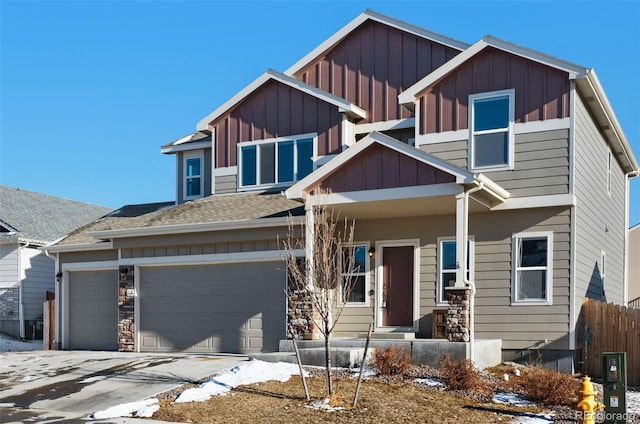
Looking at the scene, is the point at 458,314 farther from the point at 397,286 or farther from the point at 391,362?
the point at 397,286

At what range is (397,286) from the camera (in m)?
17.2

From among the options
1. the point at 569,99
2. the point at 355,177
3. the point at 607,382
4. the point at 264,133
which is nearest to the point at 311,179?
the point at 355,177

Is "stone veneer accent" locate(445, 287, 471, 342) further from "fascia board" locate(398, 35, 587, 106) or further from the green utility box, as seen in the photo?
"fascia board" locate(398, 35, 587, 106)

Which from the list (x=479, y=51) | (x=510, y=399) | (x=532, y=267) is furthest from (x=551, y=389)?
(x=479, y=51)

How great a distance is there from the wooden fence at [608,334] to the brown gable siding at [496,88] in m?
4.30

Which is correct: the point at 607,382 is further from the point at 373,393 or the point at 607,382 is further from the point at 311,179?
the point at 311,179

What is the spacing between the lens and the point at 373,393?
1179 centimetres

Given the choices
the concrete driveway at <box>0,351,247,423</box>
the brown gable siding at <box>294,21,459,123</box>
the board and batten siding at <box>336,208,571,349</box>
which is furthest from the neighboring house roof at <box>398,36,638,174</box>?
the concrete driveway at <box>0,351,247,423</box>

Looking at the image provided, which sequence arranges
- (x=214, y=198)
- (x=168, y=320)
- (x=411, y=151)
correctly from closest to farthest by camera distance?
(x=411, y=151)
(x=168, y=320)
(x=214, y=198)

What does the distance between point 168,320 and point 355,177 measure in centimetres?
682

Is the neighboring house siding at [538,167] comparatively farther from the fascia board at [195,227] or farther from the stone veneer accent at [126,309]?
the stone veneer accent at [126,309]

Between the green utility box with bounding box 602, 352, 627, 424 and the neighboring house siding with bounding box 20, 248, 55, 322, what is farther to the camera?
the neighboring house siding with bounding box 20, 248, 55, 322

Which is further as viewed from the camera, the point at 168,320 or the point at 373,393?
the point at 168,320

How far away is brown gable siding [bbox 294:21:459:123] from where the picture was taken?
18.5 metres
